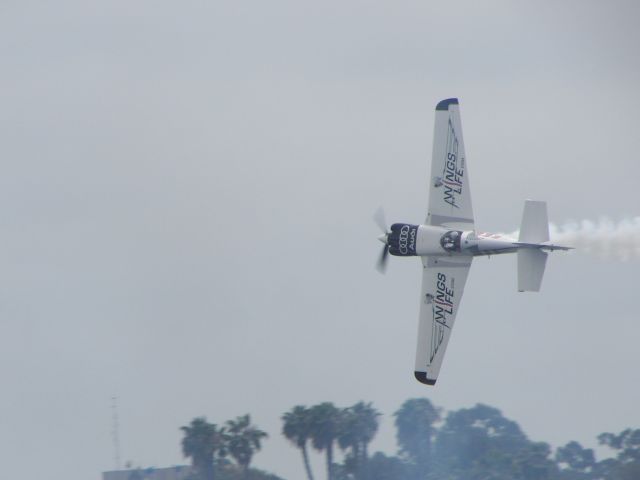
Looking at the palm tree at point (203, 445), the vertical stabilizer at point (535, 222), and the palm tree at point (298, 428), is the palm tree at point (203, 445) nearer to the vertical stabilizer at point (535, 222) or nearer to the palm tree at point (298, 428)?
the palm tree at point (298, 428)

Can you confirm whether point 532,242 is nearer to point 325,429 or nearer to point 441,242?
point 441,242

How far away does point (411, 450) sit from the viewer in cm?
8575

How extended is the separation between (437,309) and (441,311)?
15cm

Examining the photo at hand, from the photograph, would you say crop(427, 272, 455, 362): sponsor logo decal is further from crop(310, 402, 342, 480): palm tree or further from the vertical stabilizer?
crop(310, 402, 342, 480): palm tree

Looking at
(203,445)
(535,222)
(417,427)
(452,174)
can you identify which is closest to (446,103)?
(452,174)

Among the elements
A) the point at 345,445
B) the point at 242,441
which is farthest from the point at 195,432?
the point at 345,445

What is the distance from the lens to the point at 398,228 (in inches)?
1991

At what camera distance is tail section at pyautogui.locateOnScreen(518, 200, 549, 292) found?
46.6 meters

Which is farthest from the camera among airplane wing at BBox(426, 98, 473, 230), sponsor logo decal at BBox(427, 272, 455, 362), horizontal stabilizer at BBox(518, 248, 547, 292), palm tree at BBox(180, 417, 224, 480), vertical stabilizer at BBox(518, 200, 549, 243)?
palm tree at BBox(180, 417, 224, 480)

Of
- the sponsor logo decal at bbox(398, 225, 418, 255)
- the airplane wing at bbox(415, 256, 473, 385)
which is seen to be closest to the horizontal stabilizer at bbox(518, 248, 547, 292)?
the airplane wing at bbox(415, 256, 473, 385)

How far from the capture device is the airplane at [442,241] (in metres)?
49.4

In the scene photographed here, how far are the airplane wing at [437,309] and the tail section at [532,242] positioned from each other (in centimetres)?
308

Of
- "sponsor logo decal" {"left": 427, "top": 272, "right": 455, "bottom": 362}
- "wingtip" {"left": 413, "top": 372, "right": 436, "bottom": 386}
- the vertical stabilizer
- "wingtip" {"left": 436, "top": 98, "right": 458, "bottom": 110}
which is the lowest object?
"wingtip" {"left": 413, "top": 372, "right": 436, "bottom": 386}

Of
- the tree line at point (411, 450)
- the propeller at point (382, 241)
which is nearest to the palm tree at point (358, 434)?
the tree line at point (411, 450)
